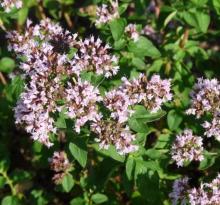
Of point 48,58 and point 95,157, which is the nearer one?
point 48,58

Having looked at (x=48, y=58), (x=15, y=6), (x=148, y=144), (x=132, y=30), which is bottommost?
(x=148, y=144)

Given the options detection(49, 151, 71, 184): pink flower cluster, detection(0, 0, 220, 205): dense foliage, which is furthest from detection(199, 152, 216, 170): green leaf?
detection(49, 151, 71, 184): pink flower cluster

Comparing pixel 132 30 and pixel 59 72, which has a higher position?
pixel 132 30

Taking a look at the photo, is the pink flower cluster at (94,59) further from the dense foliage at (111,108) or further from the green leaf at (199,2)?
the green leaf at (199,2)

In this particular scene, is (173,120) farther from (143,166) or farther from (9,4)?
(9,4)

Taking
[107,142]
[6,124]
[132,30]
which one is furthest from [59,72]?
[6,124]

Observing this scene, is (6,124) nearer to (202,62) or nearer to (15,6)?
(15,6)

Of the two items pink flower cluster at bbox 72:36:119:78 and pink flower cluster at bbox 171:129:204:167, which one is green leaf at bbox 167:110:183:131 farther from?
pink flower cluster at bbox 72:36:119:78
